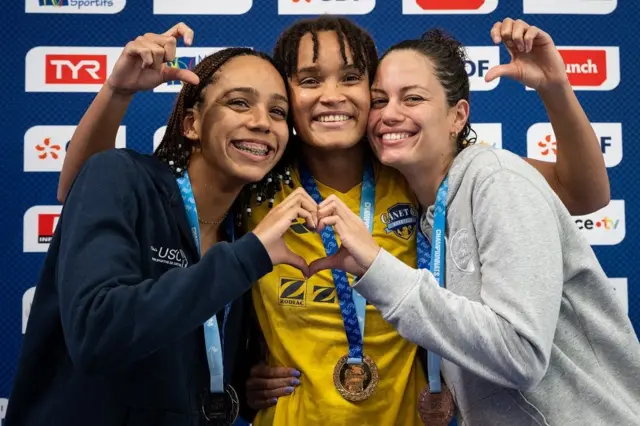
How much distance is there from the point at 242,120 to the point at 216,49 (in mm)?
1520

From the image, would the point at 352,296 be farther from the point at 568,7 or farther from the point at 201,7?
the point at 568,7

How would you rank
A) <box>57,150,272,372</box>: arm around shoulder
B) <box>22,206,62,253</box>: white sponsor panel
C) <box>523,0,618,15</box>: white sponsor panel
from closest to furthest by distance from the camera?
1. <box>57,150,272,372</box>: arm around shoulder
2. <box>22,206,62,253</box>: white sponsor panel
3. <box>523,0,618,15</box>: white sponsor panel

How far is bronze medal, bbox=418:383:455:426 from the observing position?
6.21ft

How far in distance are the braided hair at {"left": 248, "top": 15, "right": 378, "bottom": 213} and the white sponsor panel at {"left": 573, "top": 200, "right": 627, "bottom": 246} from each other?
1.72 m

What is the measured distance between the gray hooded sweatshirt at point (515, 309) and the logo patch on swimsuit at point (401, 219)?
27cm

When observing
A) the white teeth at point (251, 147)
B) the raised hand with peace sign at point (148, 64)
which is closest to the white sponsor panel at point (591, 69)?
the white teeth at point (251, 147)

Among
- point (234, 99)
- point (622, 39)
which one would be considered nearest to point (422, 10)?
point (622, 39)

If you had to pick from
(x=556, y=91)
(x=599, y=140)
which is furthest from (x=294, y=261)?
(x=599, y=140)

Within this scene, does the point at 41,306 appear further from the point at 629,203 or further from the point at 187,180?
the point at 629,203

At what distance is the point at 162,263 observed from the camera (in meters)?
1.71

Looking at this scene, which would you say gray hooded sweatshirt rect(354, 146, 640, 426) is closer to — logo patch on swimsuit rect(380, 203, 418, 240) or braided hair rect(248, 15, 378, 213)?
logo patch on swimsuit rect(380, 203, 418, 240)

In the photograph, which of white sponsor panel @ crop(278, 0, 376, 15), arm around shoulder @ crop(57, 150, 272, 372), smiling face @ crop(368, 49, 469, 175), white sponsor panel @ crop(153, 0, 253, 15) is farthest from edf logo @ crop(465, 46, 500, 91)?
arm around shoulder @ crop(57, 150, 272, 372)

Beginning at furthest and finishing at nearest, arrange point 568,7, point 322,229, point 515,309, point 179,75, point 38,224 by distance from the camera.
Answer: point 568,7 < point 38,224 < point 179,75 < point 322,229 < point 515,309

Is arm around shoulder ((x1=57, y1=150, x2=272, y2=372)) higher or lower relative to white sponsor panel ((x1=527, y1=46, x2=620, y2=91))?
lower
